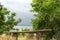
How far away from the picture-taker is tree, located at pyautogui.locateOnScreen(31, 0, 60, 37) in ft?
67.6

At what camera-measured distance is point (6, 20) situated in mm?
31281

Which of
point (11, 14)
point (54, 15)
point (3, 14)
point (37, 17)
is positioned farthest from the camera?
point (11, 14)

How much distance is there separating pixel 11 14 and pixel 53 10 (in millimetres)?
13175

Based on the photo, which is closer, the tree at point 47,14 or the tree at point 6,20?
the tree at point 47,14

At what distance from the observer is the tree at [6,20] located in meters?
29.5

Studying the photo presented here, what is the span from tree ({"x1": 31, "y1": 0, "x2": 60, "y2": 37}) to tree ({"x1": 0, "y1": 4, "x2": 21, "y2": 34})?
23.7 ft

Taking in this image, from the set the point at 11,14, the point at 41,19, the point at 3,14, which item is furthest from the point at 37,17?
the point at 11,14

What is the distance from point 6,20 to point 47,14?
1109 centimetres

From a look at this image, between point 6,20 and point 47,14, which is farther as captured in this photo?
point 6,20

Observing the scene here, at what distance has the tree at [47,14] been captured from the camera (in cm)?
2059

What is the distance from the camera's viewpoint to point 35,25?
2220 cm

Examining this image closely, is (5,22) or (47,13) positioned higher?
(47,13)

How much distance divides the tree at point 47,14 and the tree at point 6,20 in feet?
23.7

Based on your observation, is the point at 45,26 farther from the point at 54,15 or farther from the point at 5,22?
the point at 5,22
